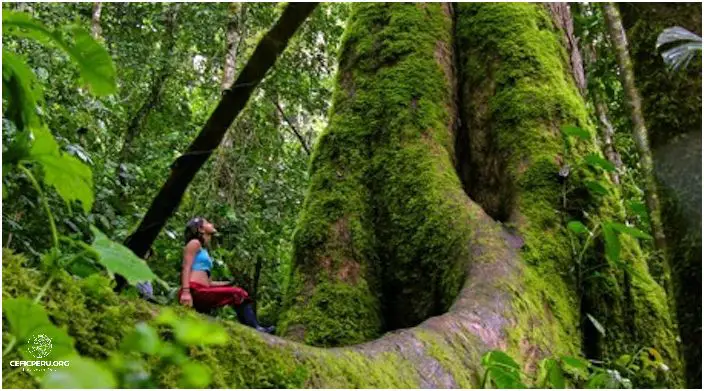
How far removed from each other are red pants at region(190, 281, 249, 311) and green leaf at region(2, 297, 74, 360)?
332 centimetres

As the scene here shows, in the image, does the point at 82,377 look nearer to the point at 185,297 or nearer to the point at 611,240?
the point at 611,240

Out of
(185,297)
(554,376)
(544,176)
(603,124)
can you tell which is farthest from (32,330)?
(603,124)

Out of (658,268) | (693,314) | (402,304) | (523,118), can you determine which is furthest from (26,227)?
(658,268)

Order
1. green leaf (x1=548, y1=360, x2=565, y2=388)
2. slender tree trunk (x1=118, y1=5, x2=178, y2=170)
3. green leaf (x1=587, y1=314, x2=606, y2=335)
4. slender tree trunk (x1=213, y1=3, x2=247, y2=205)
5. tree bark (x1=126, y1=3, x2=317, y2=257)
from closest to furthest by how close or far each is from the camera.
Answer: tree bark (x1=126, y1=3, x2=317, y2=257), green leaf (x1=548, y1=360, x2=565, y2=388), green leaf (x1=587, y1=314, x2=606, y2=335), slender tree trunk (x1=118, y1=5, x2=178, y2=170), slender tree trunk (x1=213, y1=3, x2=247, y2=205)

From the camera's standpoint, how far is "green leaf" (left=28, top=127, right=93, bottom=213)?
1.73 metres

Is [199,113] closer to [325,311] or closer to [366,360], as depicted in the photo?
[325,311]

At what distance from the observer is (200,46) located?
31.7 ft

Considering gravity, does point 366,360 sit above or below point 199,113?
below

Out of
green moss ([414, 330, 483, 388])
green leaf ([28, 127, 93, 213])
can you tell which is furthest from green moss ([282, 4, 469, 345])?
green leaf ([28, 127, 93, 213])

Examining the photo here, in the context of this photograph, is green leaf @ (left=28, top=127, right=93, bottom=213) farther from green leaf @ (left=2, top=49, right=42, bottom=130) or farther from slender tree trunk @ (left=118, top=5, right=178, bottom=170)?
slender tree trunk @ (left=118, top=5, right=178, bottom=170)

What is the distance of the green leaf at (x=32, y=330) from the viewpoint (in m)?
1.25

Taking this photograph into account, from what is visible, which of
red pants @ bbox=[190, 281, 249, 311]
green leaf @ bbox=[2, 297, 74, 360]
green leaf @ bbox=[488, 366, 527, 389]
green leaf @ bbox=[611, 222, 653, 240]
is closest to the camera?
green leaf @ bbox=[2, 297, 74, 360]

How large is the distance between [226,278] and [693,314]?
5.97m

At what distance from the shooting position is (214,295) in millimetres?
4973
